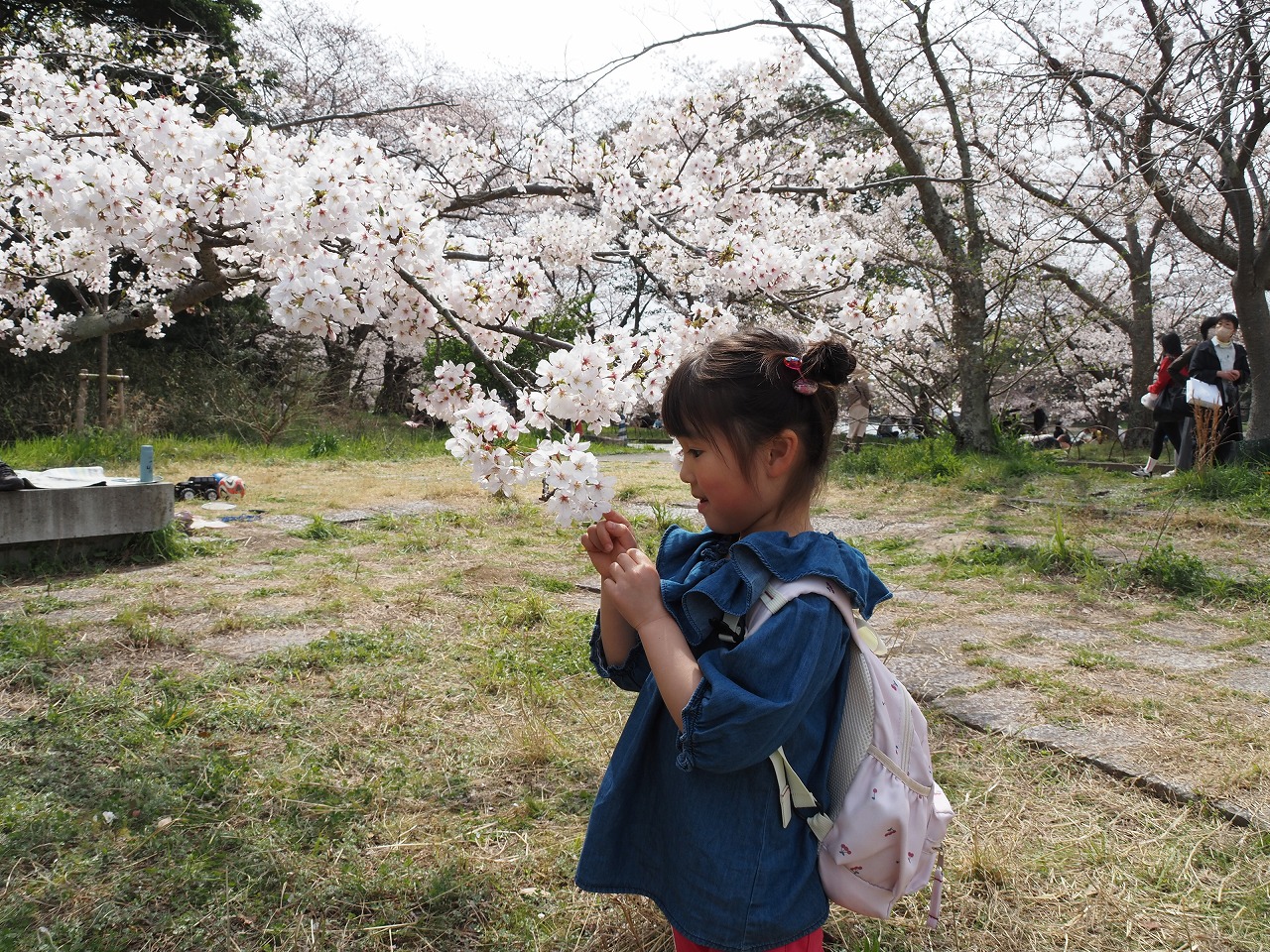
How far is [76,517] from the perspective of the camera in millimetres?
3893

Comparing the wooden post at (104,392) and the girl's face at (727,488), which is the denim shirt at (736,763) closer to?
the girl's face at (727,488)

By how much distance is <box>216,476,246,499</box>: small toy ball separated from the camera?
6035 millimetres

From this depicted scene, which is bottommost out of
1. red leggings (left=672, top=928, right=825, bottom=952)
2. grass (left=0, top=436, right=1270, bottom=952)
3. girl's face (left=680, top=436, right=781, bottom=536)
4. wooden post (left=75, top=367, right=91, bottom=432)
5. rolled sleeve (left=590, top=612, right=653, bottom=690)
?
grass (left=0, top=436, right=1270, bottom=952)

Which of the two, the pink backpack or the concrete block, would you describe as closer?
the pink backpack

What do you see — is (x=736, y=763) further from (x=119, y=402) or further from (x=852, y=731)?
(x=119, y=402)

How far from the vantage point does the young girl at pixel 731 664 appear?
977mm

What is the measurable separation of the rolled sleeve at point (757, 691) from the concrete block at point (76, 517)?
3.90m

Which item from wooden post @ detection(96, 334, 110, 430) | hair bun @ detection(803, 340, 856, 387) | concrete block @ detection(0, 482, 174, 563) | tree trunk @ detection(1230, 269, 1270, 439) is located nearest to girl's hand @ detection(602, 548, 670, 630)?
hair bun @ detection(803, 340, 856, 387)

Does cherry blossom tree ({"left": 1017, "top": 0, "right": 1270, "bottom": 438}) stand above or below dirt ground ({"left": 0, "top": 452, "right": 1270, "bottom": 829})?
above

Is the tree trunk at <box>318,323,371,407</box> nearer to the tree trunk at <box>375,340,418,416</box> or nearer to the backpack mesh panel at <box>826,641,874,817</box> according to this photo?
the tree trunk at <box>375,340,418,416</box>

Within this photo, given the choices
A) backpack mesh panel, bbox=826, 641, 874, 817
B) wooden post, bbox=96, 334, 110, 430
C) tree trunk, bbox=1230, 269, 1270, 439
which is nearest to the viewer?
backpack mesh panel, bbox=826, 641, 874, 817

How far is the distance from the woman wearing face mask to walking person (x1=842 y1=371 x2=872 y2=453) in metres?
2.74

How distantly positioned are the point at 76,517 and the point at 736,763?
3973 millimetres

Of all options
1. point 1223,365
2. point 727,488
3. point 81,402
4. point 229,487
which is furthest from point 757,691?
point 81,402
